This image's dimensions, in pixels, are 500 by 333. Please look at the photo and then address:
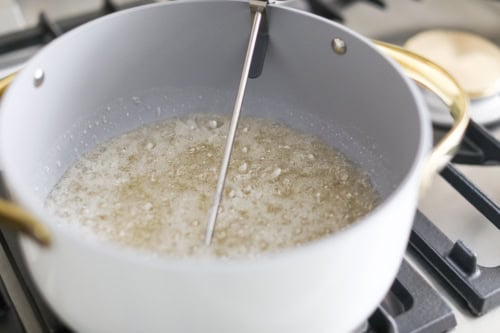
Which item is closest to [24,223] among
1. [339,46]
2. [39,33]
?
[339,46]

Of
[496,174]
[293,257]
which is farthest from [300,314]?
[496,174]

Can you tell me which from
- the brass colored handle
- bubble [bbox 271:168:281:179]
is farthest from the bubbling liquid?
the brass colored handle

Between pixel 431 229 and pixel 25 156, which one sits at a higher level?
pixel 25 156

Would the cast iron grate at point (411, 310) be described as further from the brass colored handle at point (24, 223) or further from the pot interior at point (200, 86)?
the brass colored handle at point (24, 223)

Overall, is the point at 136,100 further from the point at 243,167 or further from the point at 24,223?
the point at 24,223

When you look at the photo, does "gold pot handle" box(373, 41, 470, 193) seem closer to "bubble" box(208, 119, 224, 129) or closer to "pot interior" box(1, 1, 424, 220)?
"pot interior" box(1, 1, 424, 220)

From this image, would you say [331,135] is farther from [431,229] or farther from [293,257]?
[293,257]

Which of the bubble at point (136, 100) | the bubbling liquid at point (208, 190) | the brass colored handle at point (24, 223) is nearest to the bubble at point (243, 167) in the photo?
the bubbling liquid at point (208, 190)
